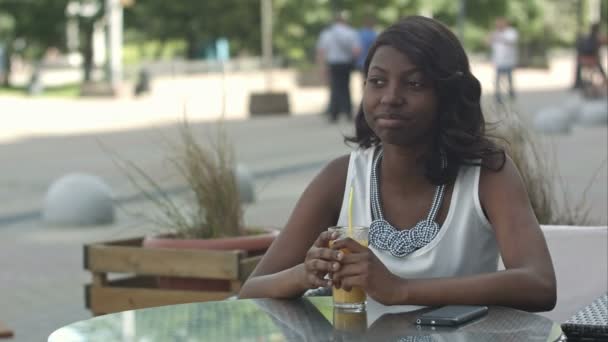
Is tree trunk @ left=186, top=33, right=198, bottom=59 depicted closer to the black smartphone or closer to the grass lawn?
the grass lawn

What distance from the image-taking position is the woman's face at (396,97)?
348 centimetres

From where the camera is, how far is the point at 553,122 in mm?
20047

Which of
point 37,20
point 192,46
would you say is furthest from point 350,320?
point 192,46

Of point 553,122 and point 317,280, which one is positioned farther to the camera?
point 553,122

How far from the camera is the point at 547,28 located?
66.2 metres

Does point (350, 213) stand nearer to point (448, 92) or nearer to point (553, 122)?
point (448, 92)

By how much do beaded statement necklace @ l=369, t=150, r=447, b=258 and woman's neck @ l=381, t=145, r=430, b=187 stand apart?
0.20 ft

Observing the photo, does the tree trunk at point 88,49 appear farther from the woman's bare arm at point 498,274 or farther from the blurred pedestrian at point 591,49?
the woman's bare arm at point 498,274

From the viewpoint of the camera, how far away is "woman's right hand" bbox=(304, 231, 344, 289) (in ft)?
10.7

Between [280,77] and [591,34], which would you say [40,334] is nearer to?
[591,34]

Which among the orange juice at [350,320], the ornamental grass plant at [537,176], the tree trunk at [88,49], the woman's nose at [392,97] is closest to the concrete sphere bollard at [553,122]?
the ornamental grass plant at [537,176]

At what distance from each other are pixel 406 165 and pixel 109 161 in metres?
13.9

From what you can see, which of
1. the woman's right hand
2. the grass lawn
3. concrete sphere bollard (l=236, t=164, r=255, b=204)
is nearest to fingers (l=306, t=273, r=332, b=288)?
the woman's right hand

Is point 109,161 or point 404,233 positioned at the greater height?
point 404,233
